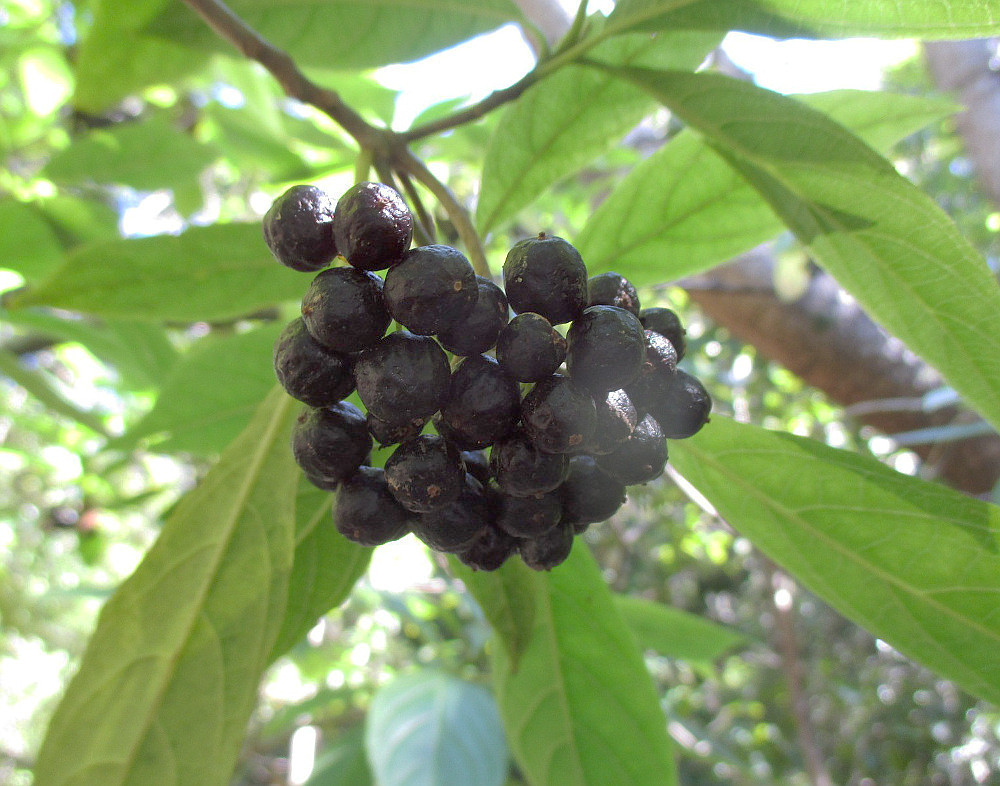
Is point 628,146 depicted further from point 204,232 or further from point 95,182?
point 204,232

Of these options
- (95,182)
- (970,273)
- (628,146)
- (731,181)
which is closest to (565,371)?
(970,273)

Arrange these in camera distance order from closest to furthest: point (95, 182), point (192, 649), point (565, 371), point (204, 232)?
point (565, 371) < point (192, 649) < point (204, 232) < point (95, 182)

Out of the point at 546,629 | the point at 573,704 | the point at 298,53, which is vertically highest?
the point at 298,53

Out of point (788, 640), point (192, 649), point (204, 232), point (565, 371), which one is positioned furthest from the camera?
point (788, 640)

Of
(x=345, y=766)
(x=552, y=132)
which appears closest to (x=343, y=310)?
(x=552, y=132)

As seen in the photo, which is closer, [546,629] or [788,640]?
[546,629]

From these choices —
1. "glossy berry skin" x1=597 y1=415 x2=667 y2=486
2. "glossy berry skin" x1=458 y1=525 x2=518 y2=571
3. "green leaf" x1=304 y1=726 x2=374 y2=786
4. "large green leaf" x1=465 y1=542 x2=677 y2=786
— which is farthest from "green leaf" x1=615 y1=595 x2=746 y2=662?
"glossy berry skin" x1=597 y1=415 x2=667 y2=486

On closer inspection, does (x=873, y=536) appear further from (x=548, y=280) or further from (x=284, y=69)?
(x=284, y=69)

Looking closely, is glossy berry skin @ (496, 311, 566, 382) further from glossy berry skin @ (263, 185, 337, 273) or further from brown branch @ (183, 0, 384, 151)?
brown branch @ (183, 0, 384, 151)
